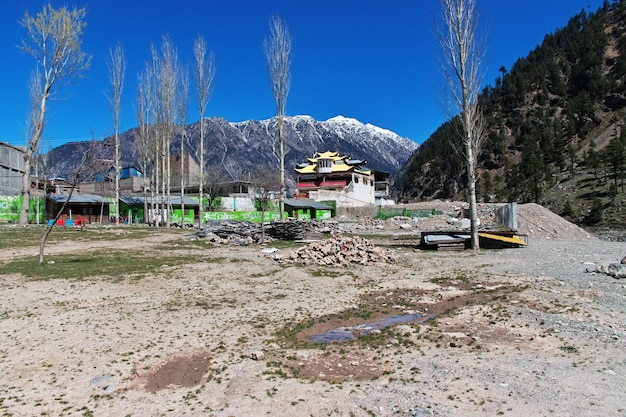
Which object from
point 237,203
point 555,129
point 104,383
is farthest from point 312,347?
point 555,129

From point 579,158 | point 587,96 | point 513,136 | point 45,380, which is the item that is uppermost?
point 587,96

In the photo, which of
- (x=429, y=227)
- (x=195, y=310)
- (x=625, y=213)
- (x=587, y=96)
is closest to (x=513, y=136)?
(x=587, y=96)

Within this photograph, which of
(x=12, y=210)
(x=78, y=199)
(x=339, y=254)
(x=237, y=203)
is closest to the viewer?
(x=339, y=254)

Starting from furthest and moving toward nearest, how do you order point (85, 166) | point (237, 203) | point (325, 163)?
point (325, 163) → point (237, 203) → point (85, 166)

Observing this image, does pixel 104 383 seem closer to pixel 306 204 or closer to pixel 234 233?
pixel 234 233

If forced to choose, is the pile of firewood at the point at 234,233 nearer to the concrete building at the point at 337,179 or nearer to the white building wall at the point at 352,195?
the white building wall at the point at 352,195

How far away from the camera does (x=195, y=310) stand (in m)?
8.21

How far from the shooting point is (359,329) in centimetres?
697

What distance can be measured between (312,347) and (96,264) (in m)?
10.8

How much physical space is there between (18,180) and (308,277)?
49.8m

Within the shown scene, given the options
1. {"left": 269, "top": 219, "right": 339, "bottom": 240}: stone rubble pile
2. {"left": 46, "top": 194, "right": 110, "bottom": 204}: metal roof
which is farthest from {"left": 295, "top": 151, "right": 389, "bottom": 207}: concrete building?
{"left": 269, "top": 219, "right": 339, "bottom": 240}: stone rubble pile

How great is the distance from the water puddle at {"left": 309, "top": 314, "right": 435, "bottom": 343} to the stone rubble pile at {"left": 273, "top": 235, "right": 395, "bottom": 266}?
692cm

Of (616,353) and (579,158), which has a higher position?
(579,158)

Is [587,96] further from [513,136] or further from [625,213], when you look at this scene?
[625,213]
